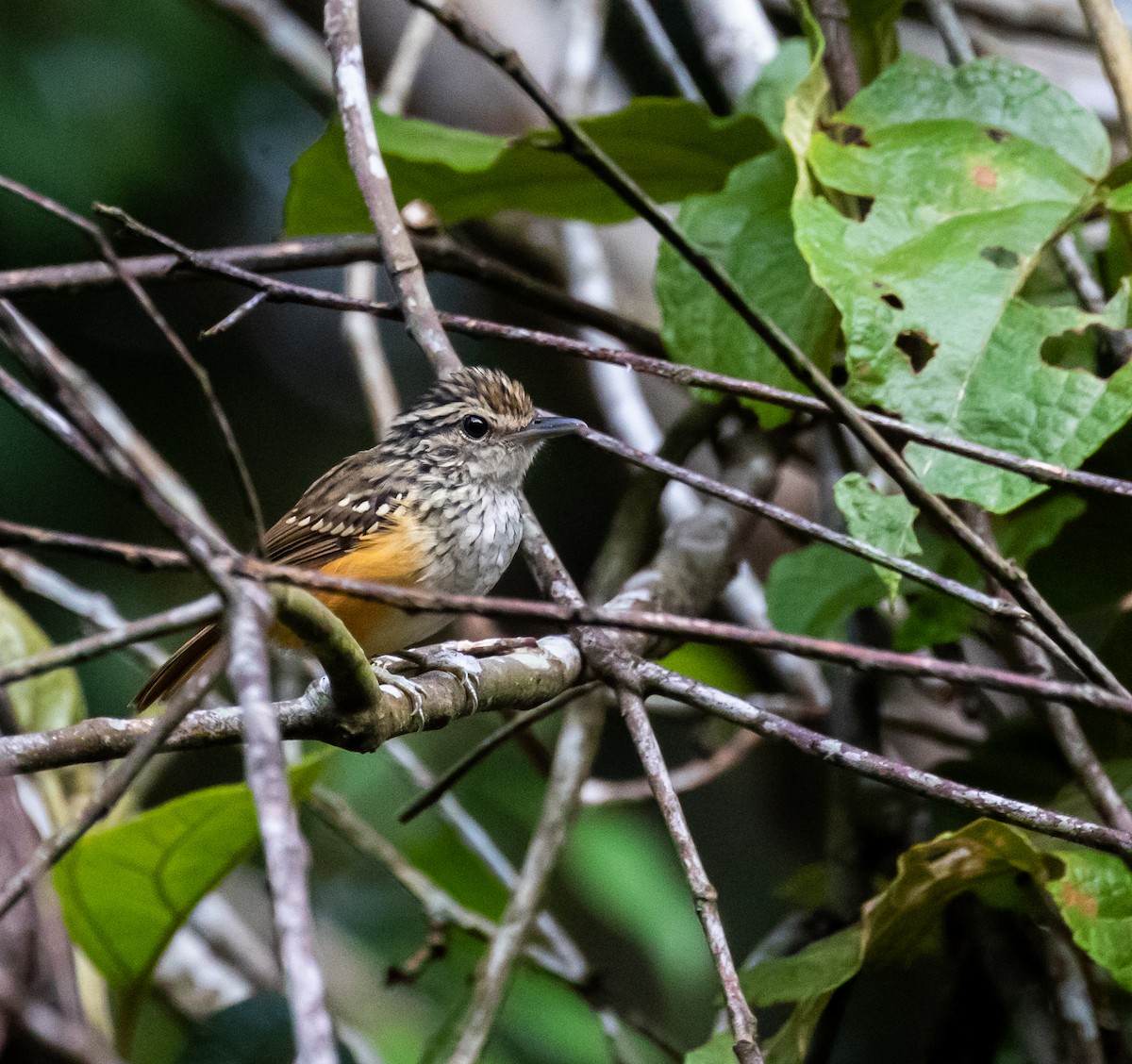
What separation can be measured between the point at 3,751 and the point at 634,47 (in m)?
4.92

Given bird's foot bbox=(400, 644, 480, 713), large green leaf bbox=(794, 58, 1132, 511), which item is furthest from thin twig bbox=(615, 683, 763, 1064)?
large green leaf bbox=(794, 58, 1132, 511)

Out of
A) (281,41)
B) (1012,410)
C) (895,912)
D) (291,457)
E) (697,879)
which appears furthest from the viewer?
Answer: (291,457)

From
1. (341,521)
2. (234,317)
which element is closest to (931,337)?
(234,317)

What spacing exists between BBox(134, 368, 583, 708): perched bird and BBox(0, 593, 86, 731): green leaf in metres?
0.45

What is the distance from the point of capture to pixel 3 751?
53.4 inches

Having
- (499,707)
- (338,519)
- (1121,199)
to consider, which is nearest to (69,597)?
(338,519)

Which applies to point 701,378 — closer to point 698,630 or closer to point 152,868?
point 698,630

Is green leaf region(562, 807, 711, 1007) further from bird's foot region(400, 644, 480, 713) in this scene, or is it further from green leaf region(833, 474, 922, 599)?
green leaf region(833, 474, 922, 599)

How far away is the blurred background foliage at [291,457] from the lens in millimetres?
4504

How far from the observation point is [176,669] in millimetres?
3020

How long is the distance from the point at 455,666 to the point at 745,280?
1.42 meters

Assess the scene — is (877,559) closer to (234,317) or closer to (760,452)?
(234,317)

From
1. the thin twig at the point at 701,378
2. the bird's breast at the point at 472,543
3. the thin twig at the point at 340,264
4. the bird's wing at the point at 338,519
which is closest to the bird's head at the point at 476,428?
the bird's wing at the point at 338,519

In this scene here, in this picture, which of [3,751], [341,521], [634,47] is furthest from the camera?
[634,47]
